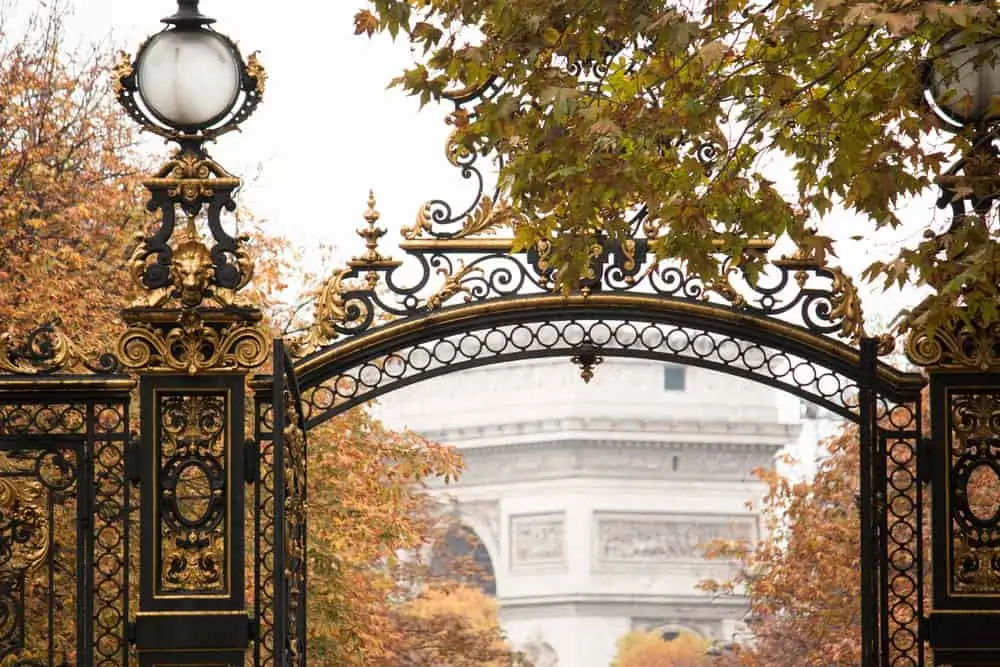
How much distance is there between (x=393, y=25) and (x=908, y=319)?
2.41 m

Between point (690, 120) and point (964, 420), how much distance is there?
1.92 metres

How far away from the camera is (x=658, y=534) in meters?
66.1

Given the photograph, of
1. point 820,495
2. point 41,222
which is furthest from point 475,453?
point 41,222

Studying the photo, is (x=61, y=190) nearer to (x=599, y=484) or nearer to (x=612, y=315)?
(x=612, y=315)

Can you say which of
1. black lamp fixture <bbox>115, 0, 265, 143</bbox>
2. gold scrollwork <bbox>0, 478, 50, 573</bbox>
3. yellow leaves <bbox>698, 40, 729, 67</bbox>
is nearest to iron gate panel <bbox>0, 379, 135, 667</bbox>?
gold scrollwork <bbox>0, 478, 50, 573</bbox>

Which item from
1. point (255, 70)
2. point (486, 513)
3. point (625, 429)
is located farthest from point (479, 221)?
point (486, 513)

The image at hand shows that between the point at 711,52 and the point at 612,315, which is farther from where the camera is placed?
the point at 612,315

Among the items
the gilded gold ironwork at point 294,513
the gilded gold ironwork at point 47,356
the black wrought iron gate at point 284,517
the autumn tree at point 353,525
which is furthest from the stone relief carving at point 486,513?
the gilded gold ironwork at point 47,356

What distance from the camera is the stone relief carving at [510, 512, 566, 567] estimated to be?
67.4 m

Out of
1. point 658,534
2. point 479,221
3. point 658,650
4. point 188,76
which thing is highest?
point 188,76

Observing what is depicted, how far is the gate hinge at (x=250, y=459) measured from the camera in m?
11.1

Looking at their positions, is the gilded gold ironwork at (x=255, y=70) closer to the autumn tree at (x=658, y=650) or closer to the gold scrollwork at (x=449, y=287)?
the gold scrollwork at (x=449, y=287)

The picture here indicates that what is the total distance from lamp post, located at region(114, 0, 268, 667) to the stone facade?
2104 inches

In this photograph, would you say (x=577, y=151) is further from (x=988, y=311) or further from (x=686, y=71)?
(x=988, y=311)
